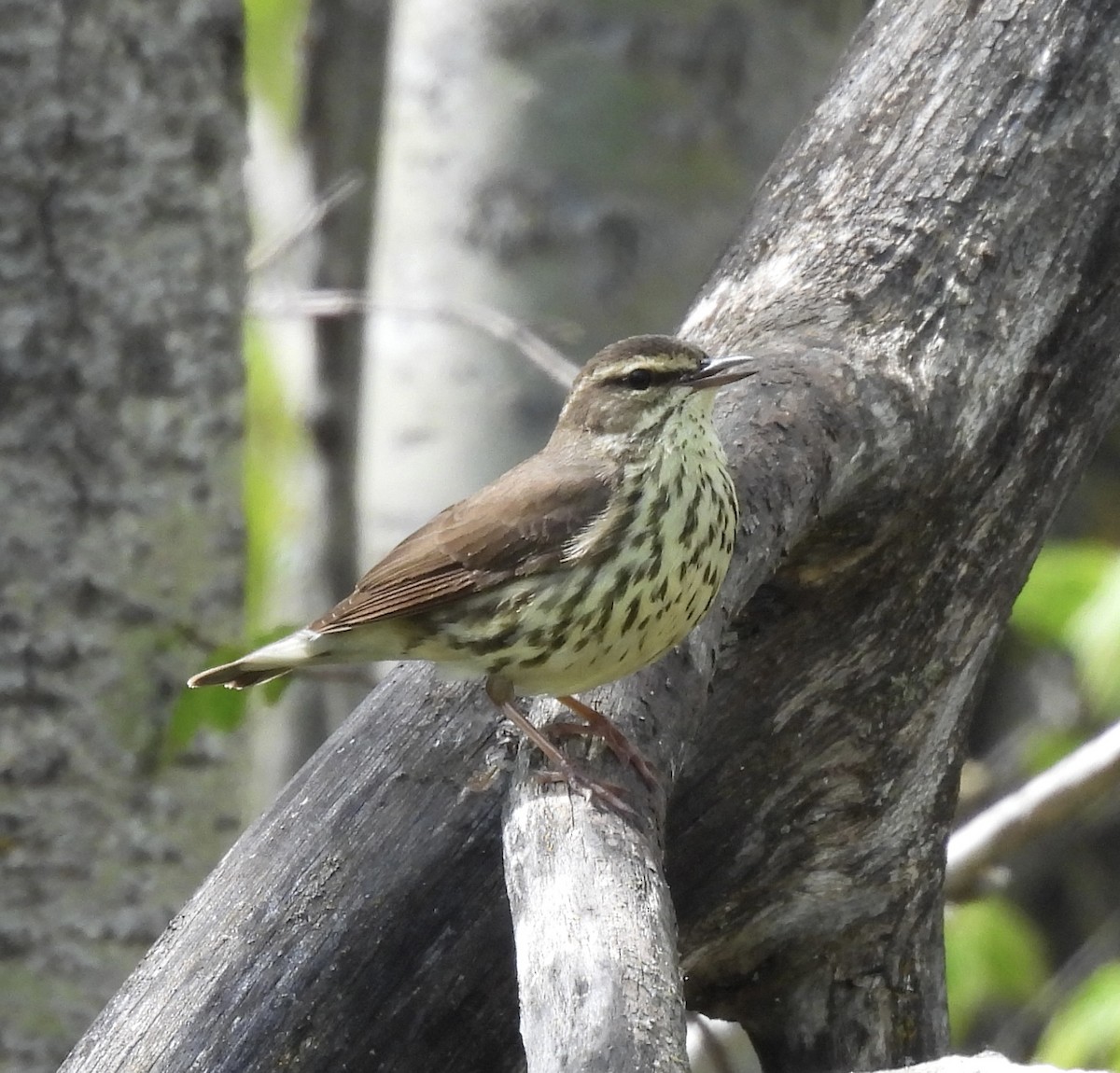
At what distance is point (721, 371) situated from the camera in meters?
3.27

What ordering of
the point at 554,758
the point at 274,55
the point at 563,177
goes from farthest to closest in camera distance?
the point at 274,55, the point at 563,177, the point at 554,758

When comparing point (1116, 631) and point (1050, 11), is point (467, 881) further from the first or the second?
point (1116, 631)

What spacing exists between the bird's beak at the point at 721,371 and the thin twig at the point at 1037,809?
1.49 metres

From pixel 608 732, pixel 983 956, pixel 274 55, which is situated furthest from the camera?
pixel 274 55

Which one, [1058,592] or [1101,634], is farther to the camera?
[1058,592]

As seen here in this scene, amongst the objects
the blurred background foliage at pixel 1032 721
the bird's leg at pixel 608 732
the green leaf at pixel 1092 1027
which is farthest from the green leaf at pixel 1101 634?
the bird's leg at pixel 608 732

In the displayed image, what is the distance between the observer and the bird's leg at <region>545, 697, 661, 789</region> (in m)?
2.73

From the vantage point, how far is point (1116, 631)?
4688mm

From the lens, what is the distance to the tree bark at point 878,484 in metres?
3.27

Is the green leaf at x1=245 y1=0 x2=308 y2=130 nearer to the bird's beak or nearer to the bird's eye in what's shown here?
the bird's eye

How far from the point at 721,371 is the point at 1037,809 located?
5.38ft

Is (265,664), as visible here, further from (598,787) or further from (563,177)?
(563,177)

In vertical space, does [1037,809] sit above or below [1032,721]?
above

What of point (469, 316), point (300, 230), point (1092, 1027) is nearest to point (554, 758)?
point (469, 316)
